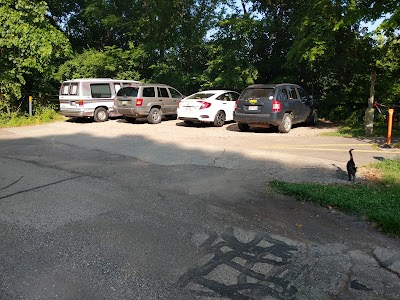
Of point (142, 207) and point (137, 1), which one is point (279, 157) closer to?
point (142, 207)

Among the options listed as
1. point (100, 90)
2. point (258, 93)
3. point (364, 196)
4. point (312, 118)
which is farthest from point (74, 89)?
point (364, 196)

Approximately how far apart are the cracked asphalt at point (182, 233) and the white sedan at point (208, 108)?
5853mm

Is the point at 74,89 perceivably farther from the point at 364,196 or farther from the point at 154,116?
the point at 364,196

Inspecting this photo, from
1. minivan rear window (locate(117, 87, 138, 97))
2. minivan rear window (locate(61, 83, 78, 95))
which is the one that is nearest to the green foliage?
minivan rear window (locate(61, 83, 78, 95))

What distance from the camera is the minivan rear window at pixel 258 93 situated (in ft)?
40.8

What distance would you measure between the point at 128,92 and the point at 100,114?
2067mm

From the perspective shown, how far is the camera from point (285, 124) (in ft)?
41.9

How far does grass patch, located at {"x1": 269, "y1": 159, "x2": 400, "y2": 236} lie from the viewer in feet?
15.7

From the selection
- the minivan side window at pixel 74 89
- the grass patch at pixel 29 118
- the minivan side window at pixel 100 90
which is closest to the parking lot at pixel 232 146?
the grass patch at pixel 29 118

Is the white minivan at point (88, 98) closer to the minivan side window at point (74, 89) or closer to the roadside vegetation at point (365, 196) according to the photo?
the minivan side window at point (74, 89)

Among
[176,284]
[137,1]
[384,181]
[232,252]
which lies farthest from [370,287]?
[137,1]

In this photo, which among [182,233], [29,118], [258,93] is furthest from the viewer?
[29,118]

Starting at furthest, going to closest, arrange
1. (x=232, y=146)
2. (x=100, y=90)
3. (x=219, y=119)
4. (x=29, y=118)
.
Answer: (x=29, y=118)
(x=100, y=90)
(x=219, y=119)
(x=232, y=146)

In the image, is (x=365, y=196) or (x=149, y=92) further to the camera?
(x=149, y=92)
